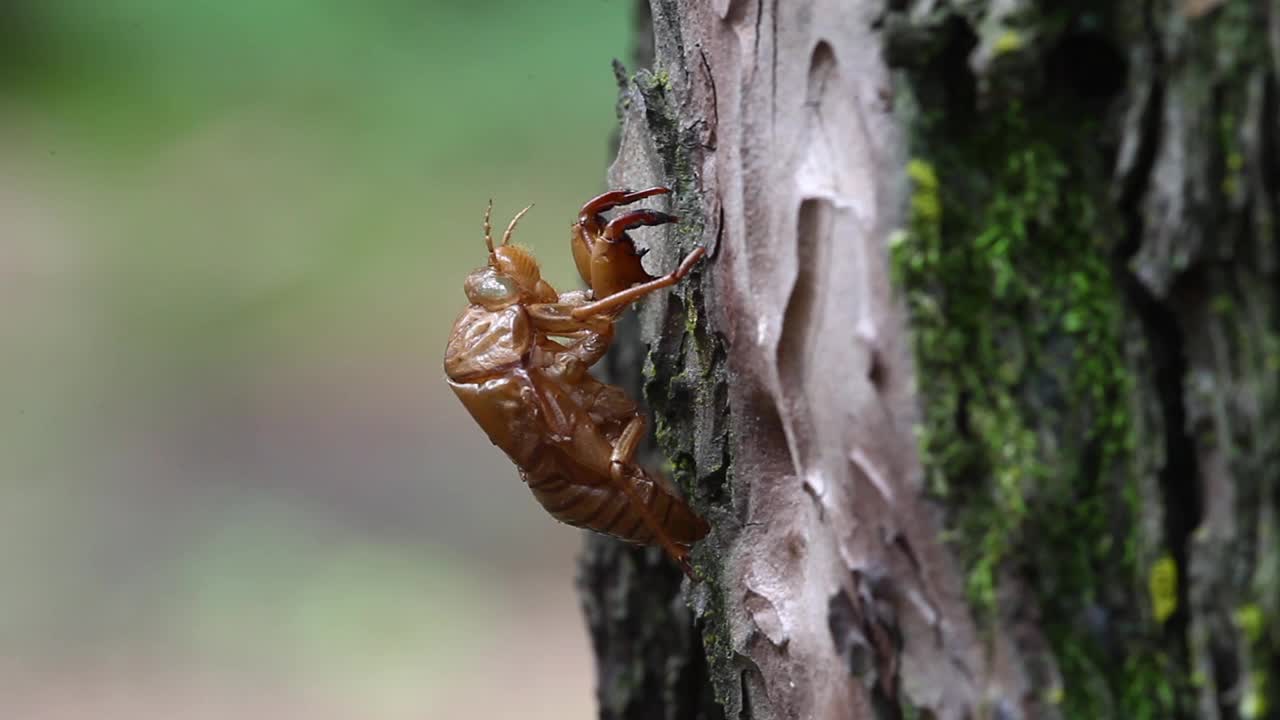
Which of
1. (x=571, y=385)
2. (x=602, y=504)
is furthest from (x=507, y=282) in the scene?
(x=602, y=504)

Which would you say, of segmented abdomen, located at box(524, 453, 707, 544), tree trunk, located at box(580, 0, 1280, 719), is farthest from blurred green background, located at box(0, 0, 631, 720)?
tree trunk, located at box(580, 0, 1280, 719)

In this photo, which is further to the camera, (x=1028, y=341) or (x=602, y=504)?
(x=602, y=504)

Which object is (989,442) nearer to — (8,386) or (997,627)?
(997,627)

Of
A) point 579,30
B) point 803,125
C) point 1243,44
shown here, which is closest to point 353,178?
point 579,30

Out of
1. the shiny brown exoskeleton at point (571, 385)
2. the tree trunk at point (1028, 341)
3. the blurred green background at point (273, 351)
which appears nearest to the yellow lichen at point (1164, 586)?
the tree trunk at point (1028, 341)

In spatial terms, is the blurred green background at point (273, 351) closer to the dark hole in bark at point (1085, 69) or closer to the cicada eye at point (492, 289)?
the cicada eye at point (492, 289)

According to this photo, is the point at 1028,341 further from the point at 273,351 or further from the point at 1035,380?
the point at 273,351
